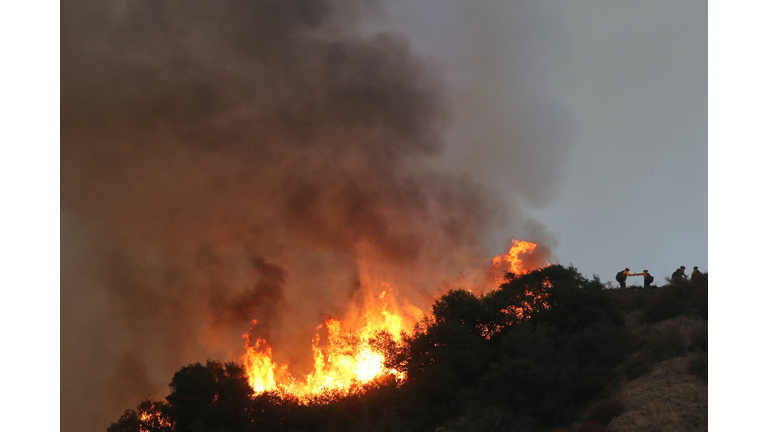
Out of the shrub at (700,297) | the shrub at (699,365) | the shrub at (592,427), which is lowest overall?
the shrub at (592,427)

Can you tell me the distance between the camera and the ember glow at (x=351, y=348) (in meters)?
40.3

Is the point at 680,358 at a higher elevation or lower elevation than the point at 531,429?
higher

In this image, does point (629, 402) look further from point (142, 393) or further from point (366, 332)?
point (142, 393)

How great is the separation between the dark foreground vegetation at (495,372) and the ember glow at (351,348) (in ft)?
7.02

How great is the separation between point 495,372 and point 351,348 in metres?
15.1

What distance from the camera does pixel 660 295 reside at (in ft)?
126

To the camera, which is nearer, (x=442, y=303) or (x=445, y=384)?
(x=445, y=384)

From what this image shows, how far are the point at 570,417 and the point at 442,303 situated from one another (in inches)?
495

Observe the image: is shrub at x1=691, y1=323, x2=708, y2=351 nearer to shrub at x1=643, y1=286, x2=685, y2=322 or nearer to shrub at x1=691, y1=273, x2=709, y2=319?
shrub at x1=691, y1=273, x2=709, y2=319

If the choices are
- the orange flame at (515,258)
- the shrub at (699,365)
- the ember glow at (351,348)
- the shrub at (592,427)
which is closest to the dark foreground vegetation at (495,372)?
the shrub at (699,365)

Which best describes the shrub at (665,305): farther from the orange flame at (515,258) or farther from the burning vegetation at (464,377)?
the orange flame at (515,258)

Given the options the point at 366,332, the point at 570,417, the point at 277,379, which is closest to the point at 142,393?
the point at 277,379

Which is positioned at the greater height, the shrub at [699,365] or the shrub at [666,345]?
the shrub at [666,345]

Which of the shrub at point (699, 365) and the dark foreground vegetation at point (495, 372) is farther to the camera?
the dark foreground vegetation at point (495, 372)
